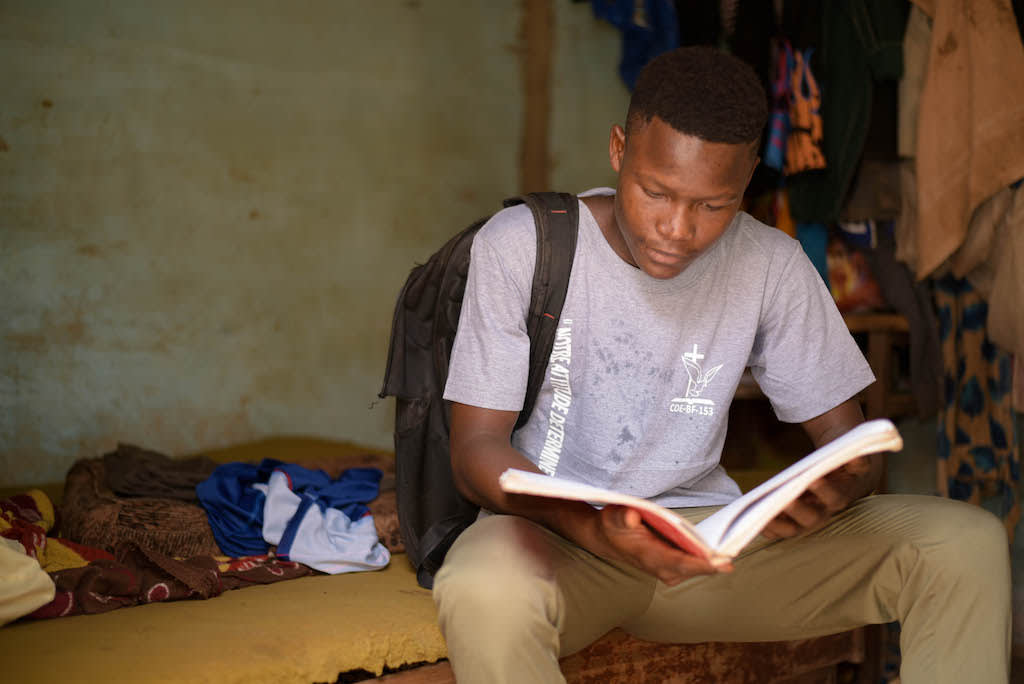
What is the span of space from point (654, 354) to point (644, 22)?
2204mm

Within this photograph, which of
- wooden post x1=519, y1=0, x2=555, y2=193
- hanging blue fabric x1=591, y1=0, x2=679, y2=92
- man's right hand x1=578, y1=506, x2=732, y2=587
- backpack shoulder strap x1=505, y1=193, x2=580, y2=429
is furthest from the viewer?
wooden post x1=519, y1=0, x2=555, y2=193

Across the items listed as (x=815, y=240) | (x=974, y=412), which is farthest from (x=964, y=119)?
(x=974, y=412)

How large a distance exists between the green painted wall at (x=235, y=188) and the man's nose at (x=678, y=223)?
2.29 m

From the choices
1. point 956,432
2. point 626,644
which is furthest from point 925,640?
point 956,432

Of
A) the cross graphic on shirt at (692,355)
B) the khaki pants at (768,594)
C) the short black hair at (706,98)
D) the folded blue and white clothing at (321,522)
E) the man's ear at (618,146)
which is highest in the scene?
the short black hair at (706,98)

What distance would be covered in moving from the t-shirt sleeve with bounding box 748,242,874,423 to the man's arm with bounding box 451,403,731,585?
534mm

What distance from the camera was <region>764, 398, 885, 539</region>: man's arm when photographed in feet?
4.89

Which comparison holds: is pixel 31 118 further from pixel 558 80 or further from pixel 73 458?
pixel 558 80

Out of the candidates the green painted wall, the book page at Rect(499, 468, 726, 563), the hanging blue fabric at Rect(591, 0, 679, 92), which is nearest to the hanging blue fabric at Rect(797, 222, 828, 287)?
the hanging blue fabric at Rect(591, 0, 679, 92)

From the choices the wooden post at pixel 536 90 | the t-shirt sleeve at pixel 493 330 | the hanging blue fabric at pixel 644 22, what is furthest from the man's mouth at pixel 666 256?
the wooden post at pixel 536 90

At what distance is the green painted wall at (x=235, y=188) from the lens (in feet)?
10.3

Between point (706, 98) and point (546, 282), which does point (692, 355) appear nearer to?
point (546, 282)

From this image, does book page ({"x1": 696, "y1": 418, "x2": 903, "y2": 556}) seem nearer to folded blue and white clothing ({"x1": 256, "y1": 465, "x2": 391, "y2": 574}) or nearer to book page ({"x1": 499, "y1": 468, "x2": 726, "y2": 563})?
book page ({"x1": 499, "y1": 468, "x2": 726, "y2": 563})

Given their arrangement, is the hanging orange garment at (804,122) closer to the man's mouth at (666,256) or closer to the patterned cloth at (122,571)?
the man's mouth at (666,256)
